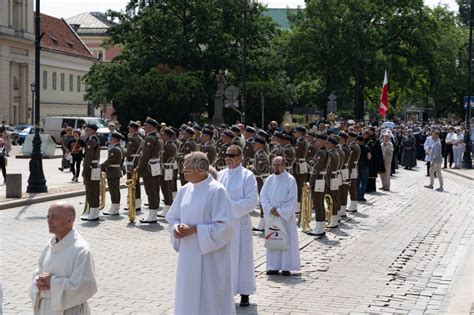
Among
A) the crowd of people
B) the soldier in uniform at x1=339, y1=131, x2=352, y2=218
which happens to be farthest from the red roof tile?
the soldier in uniform at x1=339, y1=131, x2=352, y2=218

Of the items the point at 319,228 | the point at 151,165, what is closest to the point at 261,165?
the point at 319,228

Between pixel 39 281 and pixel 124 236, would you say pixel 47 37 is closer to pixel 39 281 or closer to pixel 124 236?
pixel 124 236

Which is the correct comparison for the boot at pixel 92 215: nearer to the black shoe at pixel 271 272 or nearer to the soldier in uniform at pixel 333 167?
the soldier in uniform at pixel 333 167

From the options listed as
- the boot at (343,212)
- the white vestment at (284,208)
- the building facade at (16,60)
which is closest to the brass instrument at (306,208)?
the boot at (343,212)

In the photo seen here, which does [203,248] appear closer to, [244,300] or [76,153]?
[244,300]

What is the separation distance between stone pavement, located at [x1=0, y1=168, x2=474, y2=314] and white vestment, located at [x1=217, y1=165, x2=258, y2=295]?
34cm

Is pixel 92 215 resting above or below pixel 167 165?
below

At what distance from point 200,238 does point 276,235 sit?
4166mm

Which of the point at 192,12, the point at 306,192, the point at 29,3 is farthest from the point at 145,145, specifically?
the point at 29,3

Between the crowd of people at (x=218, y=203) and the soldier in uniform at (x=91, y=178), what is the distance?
2cm

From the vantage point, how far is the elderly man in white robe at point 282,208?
37.3ft

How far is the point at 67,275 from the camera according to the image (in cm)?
586

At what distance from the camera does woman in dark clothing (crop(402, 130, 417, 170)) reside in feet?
120

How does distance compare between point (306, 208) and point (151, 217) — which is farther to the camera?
point (151, 217)
